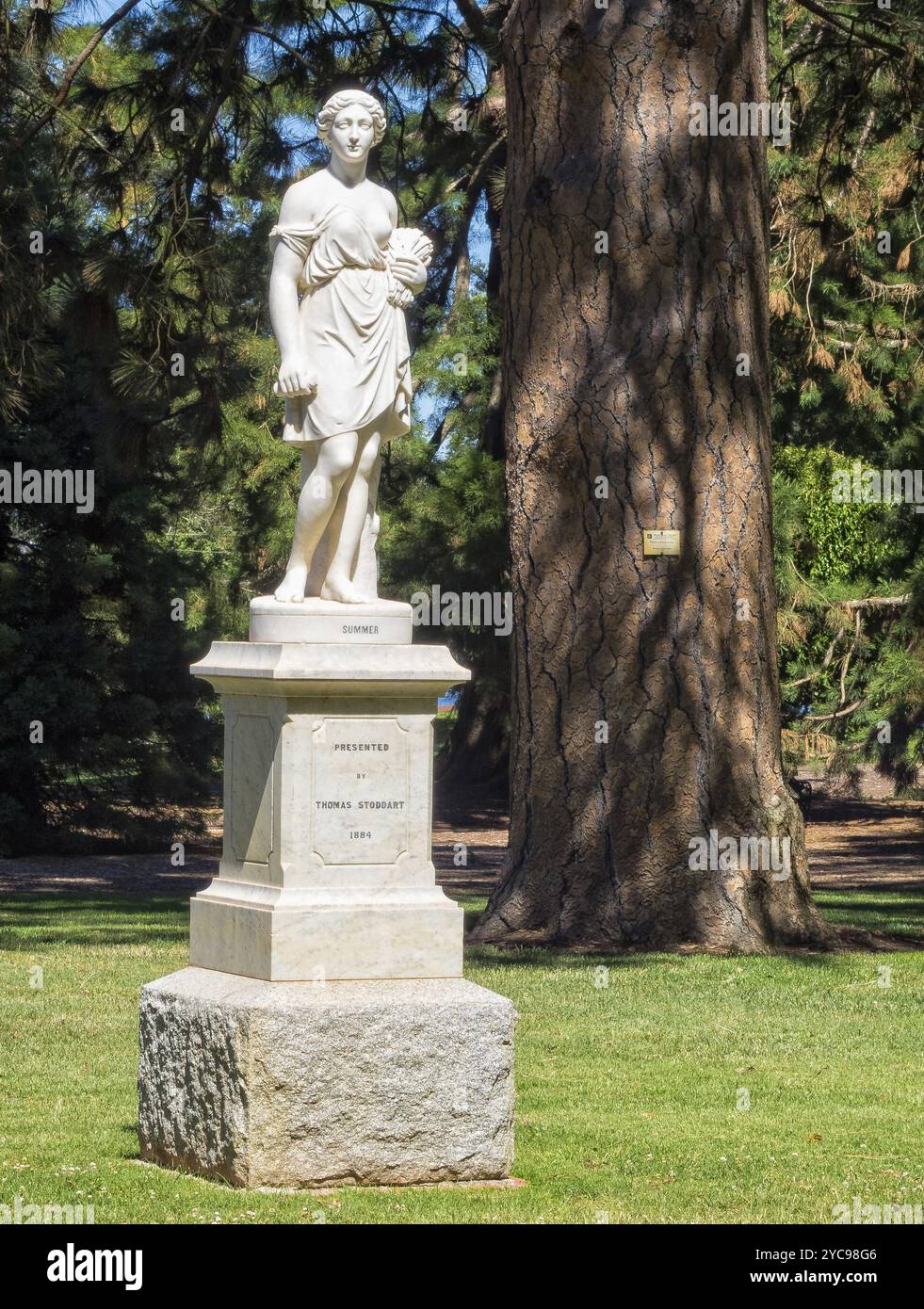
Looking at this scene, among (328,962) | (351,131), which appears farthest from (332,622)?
(351,131)

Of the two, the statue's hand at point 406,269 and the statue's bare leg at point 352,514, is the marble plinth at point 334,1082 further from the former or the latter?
the statue's hand at point 406,269

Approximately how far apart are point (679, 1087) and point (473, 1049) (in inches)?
68.2

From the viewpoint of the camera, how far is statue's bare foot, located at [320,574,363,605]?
22.8 feet

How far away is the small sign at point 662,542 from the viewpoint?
11.6 meters

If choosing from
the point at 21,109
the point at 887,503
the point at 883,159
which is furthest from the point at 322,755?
the point at 887,503

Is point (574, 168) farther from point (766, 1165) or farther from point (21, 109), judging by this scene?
point (766, 1165)

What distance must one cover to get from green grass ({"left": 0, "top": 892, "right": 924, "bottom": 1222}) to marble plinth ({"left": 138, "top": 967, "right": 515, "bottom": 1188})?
0.49 ft

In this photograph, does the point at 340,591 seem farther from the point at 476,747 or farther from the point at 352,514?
the point at 476,747

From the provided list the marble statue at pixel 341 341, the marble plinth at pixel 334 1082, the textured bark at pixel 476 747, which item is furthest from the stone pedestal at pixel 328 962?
the textured bark at pixel 476 747

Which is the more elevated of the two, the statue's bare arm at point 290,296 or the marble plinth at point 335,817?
the statue's bare arm at point 290,296

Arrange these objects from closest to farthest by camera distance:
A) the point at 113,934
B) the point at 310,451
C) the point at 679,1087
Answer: the point at 310,451 → the point at 679,1087 → the point at 113,934

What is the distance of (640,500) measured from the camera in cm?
1162

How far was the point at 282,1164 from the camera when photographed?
20.6ft

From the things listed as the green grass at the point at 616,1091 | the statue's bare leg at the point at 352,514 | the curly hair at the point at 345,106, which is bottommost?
the green grass at the point at 616,1091
